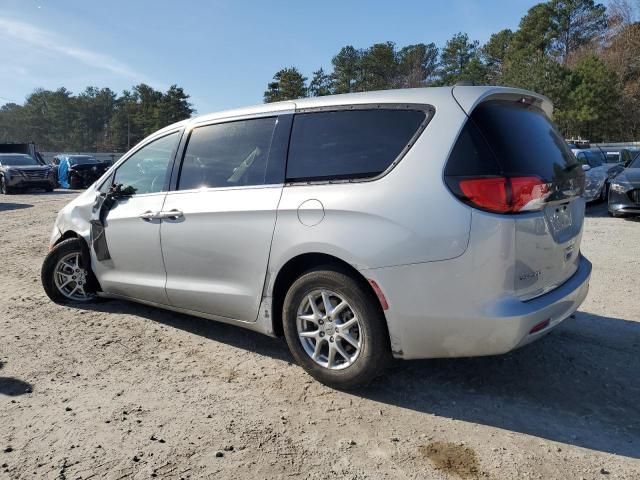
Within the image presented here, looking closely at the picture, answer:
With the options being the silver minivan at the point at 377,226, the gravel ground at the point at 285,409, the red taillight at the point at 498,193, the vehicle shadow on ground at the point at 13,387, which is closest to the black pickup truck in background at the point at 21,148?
the gravel ground at the point at 285,409

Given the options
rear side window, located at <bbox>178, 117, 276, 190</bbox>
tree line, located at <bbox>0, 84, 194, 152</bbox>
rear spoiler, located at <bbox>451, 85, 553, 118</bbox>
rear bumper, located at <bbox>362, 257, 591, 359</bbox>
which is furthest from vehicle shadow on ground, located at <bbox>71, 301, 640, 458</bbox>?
tree line, located at <bbox>0, 84, 194, 152</bbox>

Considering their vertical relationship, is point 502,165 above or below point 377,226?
above

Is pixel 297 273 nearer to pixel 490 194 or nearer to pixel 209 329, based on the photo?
pixel 490 194

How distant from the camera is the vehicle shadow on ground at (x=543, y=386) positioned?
2977 mm

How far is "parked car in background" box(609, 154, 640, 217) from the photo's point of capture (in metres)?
11.2

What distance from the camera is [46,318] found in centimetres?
495

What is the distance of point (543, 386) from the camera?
3461 millimetres

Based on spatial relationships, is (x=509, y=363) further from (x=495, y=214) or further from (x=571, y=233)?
(x=495, y=214)

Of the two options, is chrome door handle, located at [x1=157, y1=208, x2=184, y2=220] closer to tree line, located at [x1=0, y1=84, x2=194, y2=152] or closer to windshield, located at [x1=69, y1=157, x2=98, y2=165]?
windshield, located at [x1=69, y1=157, x2=98, y2=165]

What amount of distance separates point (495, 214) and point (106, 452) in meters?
2.41

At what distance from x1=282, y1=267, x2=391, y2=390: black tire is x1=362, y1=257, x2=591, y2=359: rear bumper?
9 centimetres

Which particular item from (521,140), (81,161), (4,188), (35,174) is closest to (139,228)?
(521,140)

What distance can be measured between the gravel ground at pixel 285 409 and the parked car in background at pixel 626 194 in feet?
24.9

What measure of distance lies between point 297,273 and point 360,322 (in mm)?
610
